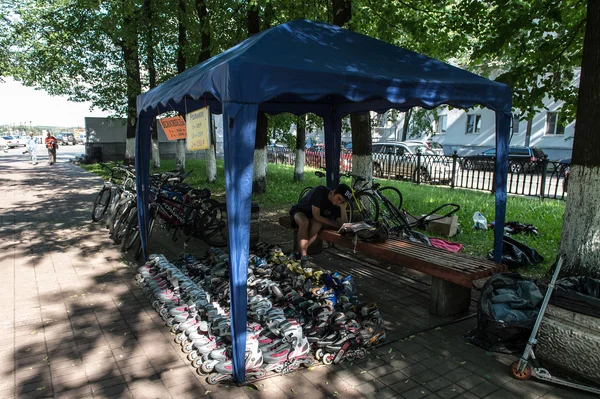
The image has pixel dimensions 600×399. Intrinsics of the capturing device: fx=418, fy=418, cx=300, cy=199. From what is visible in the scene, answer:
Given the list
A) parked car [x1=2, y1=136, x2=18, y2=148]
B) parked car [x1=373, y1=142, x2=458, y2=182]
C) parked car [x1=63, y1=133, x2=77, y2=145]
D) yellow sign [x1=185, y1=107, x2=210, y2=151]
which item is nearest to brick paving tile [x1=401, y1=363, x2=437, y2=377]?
yellow sign [x1=185, y1=107, x2=210, y2=151]

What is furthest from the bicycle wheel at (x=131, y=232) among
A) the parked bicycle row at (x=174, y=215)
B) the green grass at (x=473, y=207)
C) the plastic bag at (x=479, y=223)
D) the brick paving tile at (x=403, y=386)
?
the plastic bag at (x=479, y=223)

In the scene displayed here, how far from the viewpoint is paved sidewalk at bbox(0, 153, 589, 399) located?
120 inches

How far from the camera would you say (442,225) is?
7535mm

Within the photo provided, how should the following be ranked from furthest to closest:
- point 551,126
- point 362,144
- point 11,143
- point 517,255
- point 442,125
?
1. point 11,143
2. point 442,125
3. point 551,126
4. point 362,144
5. point 517,255

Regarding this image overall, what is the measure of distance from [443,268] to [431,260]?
24 cm

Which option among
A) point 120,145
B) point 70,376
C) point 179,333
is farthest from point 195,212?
point 120,145

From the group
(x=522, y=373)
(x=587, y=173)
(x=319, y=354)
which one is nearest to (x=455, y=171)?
(x=587, y=173)

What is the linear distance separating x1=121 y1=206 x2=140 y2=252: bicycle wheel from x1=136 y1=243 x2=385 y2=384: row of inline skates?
58.2 inches

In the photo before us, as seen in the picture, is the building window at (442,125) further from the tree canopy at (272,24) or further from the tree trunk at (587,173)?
the tree trunk at (587,173)

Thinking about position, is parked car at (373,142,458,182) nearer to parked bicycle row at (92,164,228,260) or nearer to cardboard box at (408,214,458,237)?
cardboard box at (408,214,458,237)

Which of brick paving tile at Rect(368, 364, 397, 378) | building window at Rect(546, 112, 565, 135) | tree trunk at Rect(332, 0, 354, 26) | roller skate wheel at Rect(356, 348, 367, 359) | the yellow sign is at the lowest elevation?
brick paving tile at Rect(368, 364, 397, 378)

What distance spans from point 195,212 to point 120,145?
17.8 m

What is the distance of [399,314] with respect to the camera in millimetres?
4371

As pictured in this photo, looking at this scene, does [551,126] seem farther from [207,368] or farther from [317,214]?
[207,368]
